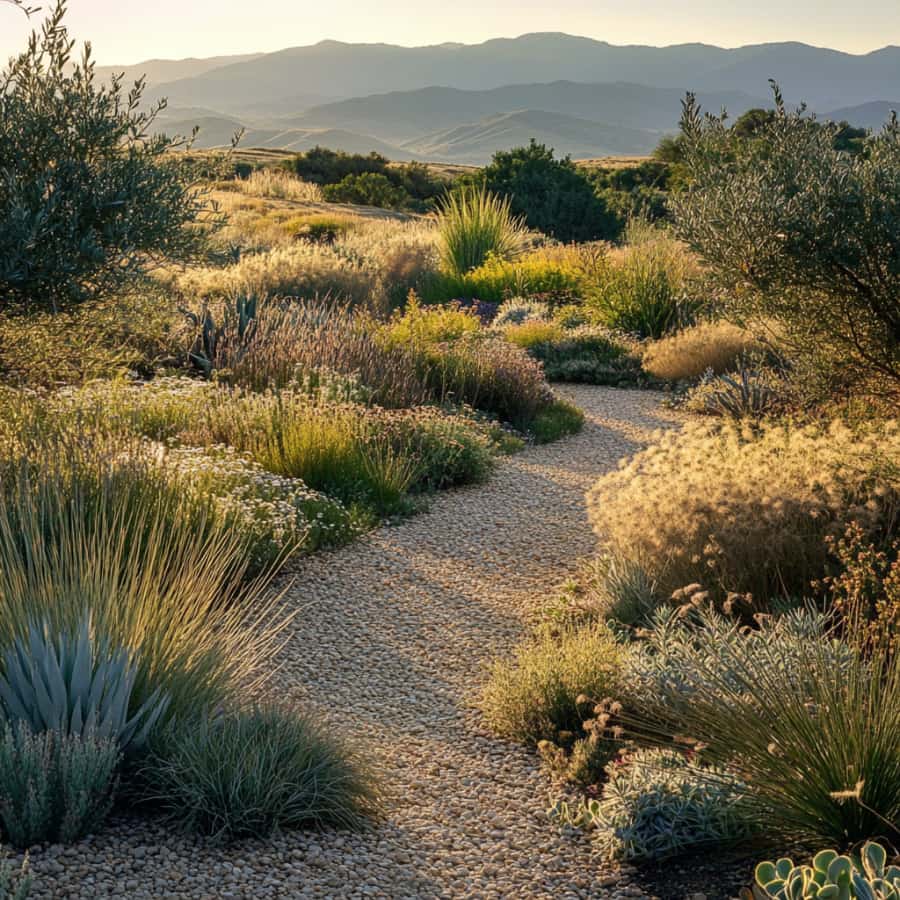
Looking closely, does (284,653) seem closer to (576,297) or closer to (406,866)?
(406,866)

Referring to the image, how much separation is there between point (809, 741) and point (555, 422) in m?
6.89

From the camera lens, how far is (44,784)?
276 cm

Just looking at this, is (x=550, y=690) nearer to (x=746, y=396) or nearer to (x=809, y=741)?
(x=809, y=741)

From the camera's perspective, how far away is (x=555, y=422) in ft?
31.8

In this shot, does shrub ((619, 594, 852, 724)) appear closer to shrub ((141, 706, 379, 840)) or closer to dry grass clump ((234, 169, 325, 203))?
shrub ((141, 706, 379, 840))

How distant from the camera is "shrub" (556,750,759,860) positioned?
3086 millimetres

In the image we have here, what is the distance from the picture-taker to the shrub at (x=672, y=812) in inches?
121

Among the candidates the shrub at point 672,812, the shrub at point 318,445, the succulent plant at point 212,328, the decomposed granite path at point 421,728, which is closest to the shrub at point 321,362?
the succulent plant at point 212,328

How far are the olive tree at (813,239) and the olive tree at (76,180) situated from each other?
3.46 m

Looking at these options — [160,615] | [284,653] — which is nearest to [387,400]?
[284,653]

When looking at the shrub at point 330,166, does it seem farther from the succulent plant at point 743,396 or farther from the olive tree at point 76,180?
the olive tree at point 76,180

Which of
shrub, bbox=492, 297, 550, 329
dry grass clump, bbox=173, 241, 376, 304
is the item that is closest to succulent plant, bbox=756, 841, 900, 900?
shrub, bbox=492, 297, 550, 329

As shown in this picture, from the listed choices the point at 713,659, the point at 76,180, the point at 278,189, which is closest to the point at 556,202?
the point at 278,189

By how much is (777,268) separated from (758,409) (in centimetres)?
315
